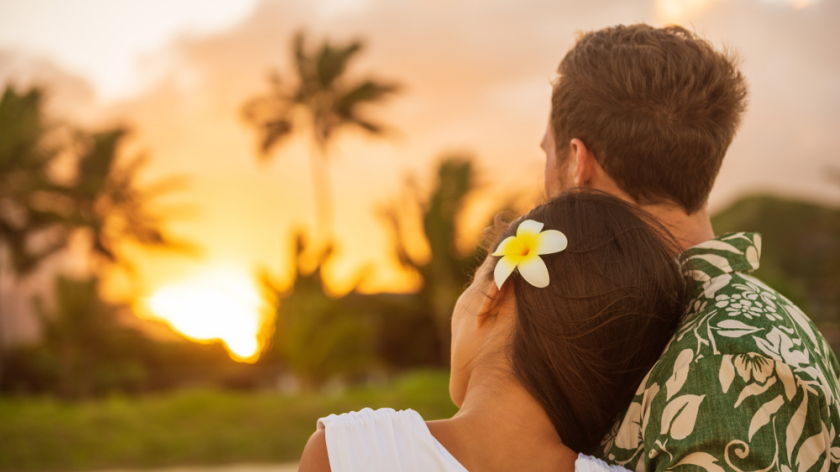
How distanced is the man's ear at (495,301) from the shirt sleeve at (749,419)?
0.39m

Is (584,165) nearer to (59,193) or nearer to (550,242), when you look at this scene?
(550,242)

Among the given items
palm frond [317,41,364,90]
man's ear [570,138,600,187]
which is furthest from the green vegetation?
palm frond [317,41,364,90]

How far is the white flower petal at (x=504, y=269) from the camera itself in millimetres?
1441

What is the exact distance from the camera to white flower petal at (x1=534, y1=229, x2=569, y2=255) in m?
1.40

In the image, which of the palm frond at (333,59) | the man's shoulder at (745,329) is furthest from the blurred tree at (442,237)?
the man's shoulder at (745,329)

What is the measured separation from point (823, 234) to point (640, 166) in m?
31.5

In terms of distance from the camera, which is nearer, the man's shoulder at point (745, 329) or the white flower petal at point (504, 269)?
the man's shoulder at point (745, 329)

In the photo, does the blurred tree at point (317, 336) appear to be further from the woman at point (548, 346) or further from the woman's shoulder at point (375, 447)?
the woman's shoulder at point (375, 447)

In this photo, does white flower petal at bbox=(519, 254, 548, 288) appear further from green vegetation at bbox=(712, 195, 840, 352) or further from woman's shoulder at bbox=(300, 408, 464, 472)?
green vegetation at bbox=(712, 195, 840, 352)

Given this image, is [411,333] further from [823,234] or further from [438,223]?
[823,234]

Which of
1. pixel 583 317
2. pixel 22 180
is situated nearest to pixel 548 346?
pixel 583 317

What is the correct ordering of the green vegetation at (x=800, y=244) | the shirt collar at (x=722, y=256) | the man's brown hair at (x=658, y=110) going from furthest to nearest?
1. the green vegetation at (x=800, y=244)
2. the man's brown hair at (x=658, y=110)
3. the shirt collar at (x=722, y=256)

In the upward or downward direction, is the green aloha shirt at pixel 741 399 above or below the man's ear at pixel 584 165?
below

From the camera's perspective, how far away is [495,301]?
1.51 metres
